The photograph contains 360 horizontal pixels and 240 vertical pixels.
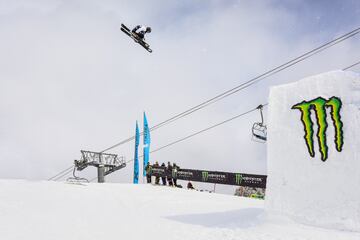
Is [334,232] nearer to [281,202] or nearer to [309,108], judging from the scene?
[281,202]

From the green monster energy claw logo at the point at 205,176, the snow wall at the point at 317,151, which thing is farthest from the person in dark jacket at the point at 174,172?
the snow wall at the point at 317,151

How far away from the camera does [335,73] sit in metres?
8.27

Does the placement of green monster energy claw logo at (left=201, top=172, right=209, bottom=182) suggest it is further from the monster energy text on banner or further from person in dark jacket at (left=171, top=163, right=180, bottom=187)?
person in dark jacket at (left=171, top=163, right=180, bottom=187)

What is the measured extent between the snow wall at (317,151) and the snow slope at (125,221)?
479 millimetres

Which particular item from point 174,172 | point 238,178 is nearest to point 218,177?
point 238,178

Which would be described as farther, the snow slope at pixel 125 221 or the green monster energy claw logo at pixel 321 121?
the green monster energy claw logo at pixel 321 121

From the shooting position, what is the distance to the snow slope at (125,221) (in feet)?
22.0

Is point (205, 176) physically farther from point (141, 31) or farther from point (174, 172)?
point (141, 31)

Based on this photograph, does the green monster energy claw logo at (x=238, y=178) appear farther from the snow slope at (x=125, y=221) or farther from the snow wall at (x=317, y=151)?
the snow wall at (x=317, y=151)

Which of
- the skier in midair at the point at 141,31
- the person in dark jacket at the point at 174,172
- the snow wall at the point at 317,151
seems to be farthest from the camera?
the person in dark jacket at the point at 174,172

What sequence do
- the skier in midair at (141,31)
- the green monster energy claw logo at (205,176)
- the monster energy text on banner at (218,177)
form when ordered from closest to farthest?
1. the skier in midair at (141,31)
2. the monster energy text on banner at (218,177)
3. the green monster energy claw logo at (205,176)

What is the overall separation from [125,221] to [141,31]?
351 inches

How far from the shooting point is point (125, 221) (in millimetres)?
8047

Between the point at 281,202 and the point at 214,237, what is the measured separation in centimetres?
241
